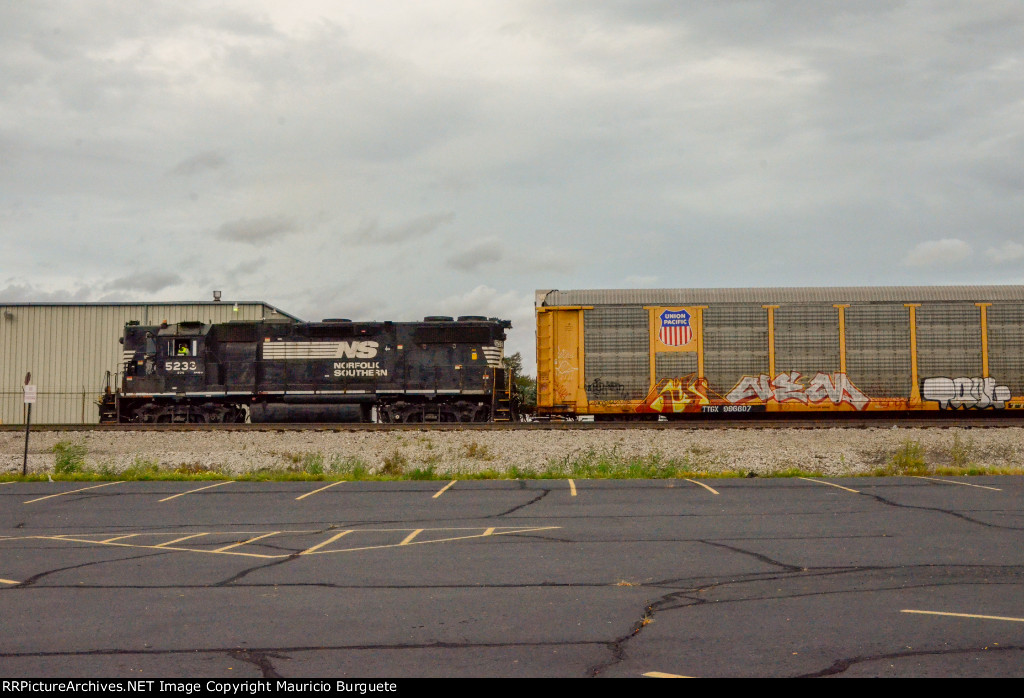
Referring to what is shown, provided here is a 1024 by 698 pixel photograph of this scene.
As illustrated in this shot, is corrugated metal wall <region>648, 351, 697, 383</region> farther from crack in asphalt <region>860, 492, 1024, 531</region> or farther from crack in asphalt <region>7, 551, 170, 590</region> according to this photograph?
crack in asphalt <region>7, 551, 170, 590</region>

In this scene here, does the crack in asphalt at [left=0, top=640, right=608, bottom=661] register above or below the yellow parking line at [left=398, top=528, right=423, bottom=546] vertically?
above

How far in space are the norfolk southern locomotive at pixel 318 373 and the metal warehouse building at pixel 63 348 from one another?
1140 centimetres

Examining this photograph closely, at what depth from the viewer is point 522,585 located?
26.2ft

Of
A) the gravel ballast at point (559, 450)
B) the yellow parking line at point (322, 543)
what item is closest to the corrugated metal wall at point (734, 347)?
the gravel ballast at point (559, 450)

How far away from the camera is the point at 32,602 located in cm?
746

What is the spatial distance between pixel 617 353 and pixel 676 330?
6.11ft

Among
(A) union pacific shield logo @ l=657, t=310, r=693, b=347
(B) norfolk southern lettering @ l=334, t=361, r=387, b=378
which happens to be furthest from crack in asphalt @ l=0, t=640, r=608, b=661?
(B) norfolk southern lettering @ l=334, t=361, r=387, b=378

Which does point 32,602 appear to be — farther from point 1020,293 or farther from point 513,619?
point 1020,293

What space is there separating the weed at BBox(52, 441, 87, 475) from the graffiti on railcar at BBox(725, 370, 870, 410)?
17.5 m

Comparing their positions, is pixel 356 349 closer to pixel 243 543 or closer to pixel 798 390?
pixel 798 390

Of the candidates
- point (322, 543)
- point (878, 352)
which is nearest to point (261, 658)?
point (322, 543)

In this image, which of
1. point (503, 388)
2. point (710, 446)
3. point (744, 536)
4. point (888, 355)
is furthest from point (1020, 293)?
point (744, 536)

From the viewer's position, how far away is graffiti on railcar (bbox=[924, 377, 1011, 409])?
2406 cm

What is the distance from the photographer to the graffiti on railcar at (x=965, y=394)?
24062mm
